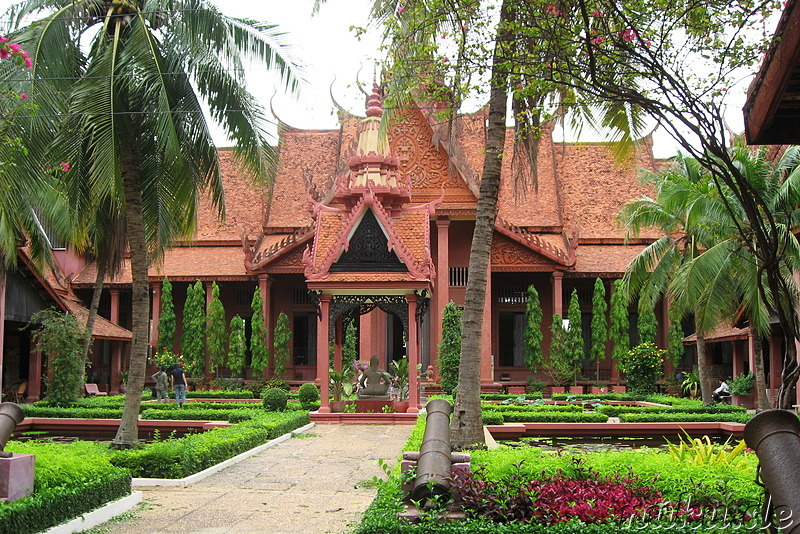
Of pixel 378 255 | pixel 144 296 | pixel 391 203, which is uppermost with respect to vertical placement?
pixel 391 203

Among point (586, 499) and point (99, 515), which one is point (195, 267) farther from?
point (586, 499)

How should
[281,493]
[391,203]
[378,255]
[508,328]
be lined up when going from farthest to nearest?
[508,328], [391,203], [378,255], [281,493]

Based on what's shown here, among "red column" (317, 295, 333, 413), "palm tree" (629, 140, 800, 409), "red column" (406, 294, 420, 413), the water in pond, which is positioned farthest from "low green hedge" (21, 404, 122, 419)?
"palm tree" (629, 140, 800, 409)

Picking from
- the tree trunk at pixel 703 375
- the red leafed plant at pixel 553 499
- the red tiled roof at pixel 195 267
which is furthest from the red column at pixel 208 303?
the red leafed plant at pixel 553 499

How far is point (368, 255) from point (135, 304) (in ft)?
22.8

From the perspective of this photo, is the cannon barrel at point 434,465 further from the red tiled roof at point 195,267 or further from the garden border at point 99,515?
the red tiled roof at point 195,267

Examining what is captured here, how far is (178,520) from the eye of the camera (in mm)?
7457

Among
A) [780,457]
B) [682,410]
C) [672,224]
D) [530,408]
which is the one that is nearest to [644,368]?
[672,224]

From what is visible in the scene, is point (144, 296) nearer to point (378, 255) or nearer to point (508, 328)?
point (378, 255)

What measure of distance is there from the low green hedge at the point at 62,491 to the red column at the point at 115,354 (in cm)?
1977

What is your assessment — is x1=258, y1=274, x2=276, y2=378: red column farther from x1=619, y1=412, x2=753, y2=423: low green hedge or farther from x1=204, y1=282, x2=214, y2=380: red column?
x1=619, y1=412, x2=753, y2=423: low green hedge

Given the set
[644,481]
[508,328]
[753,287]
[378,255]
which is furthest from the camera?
[508,328]

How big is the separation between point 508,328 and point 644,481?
21.8 m

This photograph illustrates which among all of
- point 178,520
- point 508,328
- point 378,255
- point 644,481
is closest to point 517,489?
point 644,481
